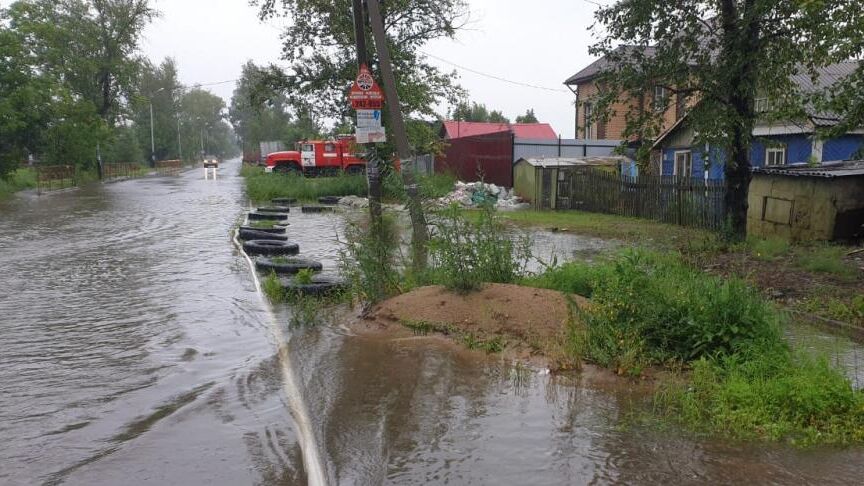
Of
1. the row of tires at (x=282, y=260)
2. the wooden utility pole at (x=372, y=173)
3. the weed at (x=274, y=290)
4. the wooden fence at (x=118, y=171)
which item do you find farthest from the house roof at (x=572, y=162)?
the wooden fence at (x=118, y=171)

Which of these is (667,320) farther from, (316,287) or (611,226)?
(611,226)

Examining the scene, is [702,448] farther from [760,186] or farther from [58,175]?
[58,175]

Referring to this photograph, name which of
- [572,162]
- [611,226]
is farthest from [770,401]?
[572,162]

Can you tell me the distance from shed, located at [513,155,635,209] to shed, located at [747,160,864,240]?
9.25 m

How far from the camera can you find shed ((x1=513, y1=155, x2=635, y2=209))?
79.6ft

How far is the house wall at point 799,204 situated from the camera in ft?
43.0

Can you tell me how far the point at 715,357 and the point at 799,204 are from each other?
398 inches

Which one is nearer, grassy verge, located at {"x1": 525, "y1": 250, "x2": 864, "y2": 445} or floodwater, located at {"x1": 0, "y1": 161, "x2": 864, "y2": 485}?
floodwater, located at {"x1": 0, "y1": 161, "x2": 864, "y2": 485}

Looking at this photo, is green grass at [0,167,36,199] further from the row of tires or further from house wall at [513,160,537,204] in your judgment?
house wall at [513,160,537,204]

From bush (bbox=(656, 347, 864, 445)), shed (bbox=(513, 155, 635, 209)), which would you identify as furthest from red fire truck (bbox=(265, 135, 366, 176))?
bush (bbox=(656, 347, 864, 445))

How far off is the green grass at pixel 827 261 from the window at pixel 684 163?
13252 millimetres

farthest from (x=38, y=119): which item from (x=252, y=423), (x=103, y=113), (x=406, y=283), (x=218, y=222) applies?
(x=252, y=423)

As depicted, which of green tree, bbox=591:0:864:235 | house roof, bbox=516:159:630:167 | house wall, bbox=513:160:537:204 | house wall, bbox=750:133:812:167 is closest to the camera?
green tree, bbox=591:0:864:235

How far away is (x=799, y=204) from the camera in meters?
14.0
